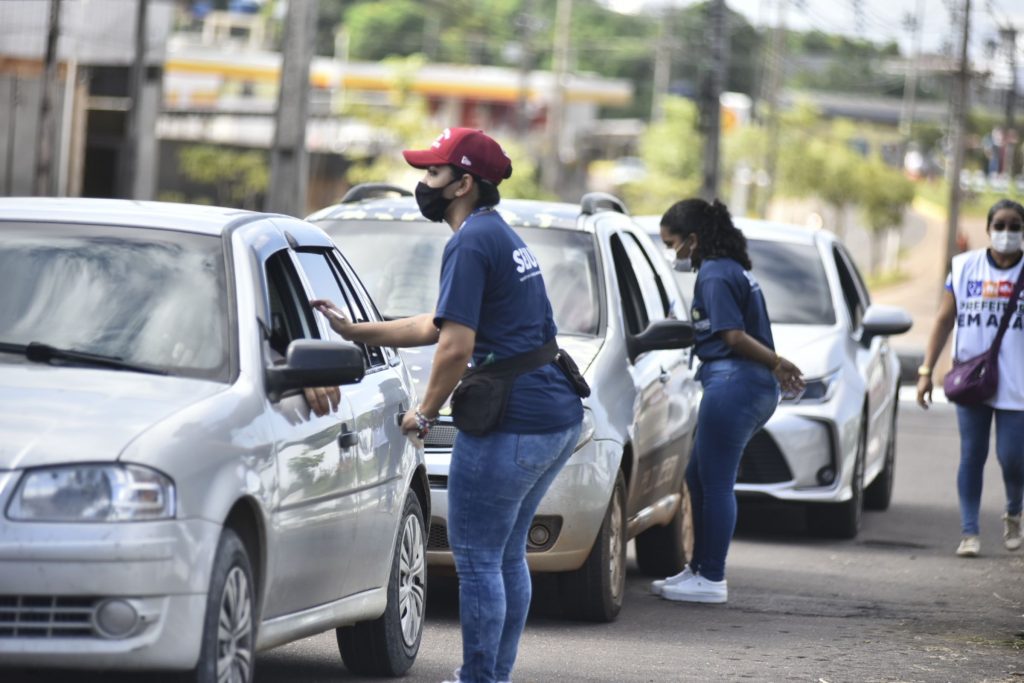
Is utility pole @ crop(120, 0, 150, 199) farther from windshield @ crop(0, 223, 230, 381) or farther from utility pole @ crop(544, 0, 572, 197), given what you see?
utility pole @ crop(544, 0, 572, 197)

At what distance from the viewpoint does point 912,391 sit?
78.5 ft

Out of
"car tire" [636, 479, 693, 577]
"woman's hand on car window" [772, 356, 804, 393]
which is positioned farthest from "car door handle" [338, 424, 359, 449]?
"car tire" [636, 479, 693, 577]

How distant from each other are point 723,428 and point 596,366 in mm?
1058

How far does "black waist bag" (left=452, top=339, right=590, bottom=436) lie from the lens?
6176 mm

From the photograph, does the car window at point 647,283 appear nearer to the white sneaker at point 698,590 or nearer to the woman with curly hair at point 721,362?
the woman with curly hair at point 721,362

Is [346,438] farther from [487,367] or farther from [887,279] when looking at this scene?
[887,279]

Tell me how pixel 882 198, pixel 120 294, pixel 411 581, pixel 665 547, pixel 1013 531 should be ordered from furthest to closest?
pixel 882 198
pixel 1013 531
pixel 665 547
pixel 411 581
pixel 120 294

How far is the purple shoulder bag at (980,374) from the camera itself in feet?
36.4

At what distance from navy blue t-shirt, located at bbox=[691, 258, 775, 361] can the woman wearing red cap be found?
3218 mm

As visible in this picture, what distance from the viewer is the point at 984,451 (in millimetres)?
11508

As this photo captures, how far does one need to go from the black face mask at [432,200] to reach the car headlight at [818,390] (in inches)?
252

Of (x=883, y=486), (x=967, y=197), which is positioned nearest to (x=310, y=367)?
(x=883, y=486)

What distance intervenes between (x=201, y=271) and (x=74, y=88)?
102 feet

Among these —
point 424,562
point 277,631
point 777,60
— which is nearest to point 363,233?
point 424,562
